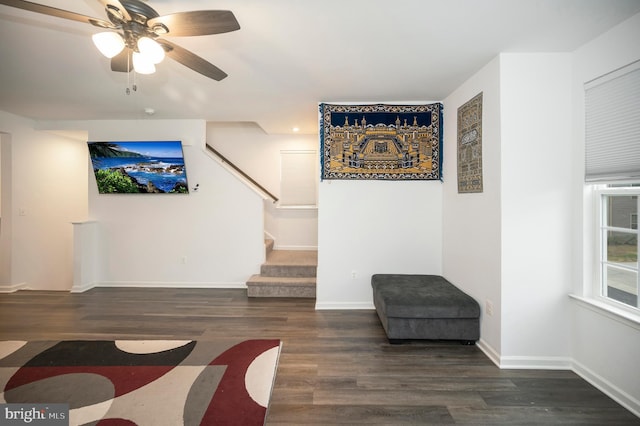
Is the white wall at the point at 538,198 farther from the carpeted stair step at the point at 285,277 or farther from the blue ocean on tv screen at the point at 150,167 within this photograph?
the blue ocean on tv screen at the point at 150,167

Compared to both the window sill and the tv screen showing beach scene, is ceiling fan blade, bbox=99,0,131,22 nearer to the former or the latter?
the tv screen showing beach scene

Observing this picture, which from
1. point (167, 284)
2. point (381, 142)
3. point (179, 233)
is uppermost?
point (381, 142)

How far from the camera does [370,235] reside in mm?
3496

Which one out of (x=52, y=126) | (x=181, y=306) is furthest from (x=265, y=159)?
(x=52, y=126)

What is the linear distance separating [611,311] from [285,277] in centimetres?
349

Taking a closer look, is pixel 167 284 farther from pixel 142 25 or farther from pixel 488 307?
pixel 488 307

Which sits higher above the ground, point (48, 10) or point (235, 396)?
point (48, 10)

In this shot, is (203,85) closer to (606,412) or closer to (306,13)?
(306,13)

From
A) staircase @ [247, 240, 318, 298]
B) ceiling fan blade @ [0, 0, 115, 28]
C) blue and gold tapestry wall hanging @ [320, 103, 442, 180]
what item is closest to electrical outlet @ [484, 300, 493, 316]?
blue and gold tapestry wall hanging @ [320, 103, 442, 180]

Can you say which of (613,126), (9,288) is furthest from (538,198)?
(9,288)

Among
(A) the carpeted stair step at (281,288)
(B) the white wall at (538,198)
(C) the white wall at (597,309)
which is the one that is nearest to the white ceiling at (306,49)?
(C) the white wall at (597,309)

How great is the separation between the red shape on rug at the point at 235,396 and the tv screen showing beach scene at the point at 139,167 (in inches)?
111

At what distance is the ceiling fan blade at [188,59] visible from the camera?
1722mm

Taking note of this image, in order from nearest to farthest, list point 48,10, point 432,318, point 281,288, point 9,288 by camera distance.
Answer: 1. point 48,10
2. point 432,318
3. point 281,288
4. point 9,288
